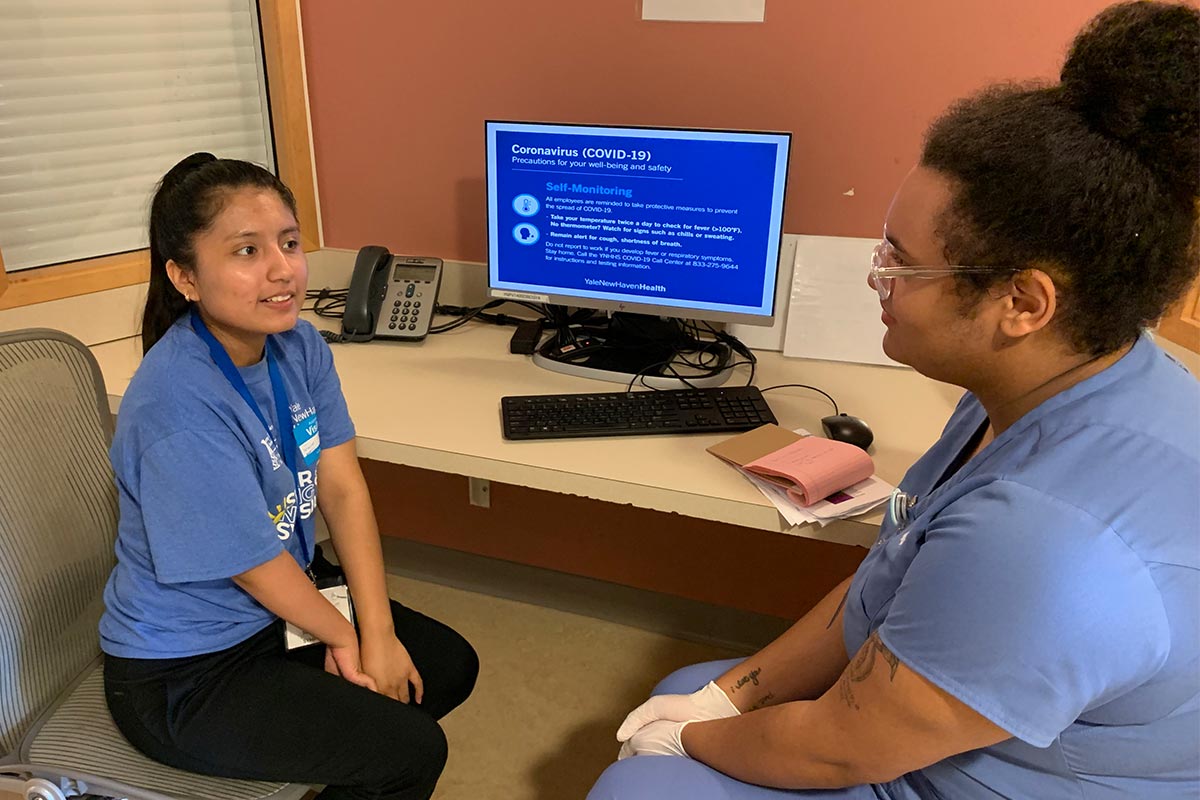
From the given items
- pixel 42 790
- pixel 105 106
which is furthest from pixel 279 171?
pixel 42 790

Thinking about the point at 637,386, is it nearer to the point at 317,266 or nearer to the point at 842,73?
the point at 842,73

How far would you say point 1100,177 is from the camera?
723 millimetres

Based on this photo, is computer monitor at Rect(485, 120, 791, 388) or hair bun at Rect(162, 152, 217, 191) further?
computer monitor at Rect(485, 120, 791, 388)

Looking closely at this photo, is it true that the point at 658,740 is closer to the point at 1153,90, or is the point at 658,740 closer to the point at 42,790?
the point at 42,790

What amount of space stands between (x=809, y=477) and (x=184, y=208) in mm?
947

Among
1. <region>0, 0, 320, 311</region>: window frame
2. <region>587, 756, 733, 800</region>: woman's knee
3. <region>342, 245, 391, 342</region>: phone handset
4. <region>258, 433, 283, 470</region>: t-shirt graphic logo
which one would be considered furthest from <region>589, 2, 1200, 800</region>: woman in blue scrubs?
<region>0, 0, 320, 311</region>: window frame

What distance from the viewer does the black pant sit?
3.56 feet

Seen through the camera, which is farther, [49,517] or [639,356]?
[639,356]

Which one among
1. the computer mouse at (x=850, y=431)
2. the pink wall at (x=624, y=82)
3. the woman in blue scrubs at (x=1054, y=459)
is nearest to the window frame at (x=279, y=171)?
the pink wall at (x=624, y=82)

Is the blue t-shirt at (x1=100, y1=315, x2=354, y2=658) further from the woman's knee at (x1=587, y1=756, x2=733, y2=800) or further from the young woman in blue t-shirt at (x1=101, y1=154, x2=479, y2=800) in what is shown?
the woman's knee at (x1=587, y1=756, x2=733, y2=800)

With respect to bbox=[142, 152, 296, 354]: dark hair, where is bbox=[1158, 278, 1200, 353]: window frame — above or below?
below

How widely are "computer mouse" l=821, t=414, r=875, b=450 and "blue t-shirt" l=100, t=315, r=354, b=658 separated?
0.87 meters

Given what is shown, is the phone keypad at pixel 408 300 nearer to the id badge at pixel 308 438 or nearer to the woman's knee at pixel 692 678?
the id badge at pixel 308 438

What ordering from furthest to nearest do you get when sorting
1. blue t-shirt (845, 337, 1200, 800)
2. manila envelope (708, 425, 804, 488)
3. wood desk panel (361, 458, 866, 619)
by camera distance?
1. wood desk panel (361, 458, 866, 619)
2. manila envelope (708, 425, 804, 488)
3. blue t-shirt (845, 337, 1200, 800)
